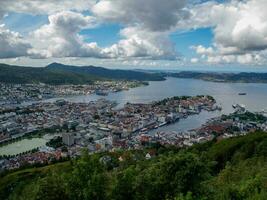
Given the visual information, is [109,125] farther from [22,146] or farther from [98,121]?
[22,146]

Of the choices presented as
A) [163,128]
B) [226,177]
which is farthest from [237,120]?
[226,177]

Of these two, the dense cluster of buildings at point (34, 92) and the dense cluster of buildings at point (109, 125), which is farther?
the dense cluster of buildings at point (34, 92)

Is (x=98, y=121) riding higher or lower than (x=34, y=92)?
lower

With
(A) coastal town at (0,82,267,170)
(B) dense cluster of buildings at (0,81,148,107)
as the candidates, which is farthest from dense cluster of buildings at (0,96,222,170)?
(B) dense cluster of buildings at (0,81,148,107)

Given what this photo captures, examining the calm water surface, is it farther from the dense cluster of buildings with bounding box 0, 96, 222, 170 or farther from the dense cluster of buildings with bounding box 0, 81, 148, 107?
the dense cluster of buildings with bounding box 0, 81, 148, 107

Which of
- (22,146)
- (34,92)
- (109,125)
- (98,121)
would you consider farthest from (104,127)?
(34,92)

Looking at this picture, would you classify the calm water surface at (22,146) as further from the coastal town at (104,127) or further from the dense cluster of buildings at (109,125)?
the dense cluster of buildings at (109,125)

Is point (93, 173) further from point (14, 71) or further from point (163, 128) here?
point (14, 71)

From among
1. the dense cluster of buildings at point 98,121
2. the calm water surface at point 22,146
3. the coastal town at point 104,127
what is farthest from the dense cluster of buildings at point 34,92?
the calm water surface at point 22,146

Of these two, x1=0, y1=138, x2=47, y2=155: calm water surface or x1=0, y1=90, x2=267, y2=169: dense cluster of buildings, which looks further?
x1=0, y1=90, x2=267, y2=169: dense cluster of buildings
